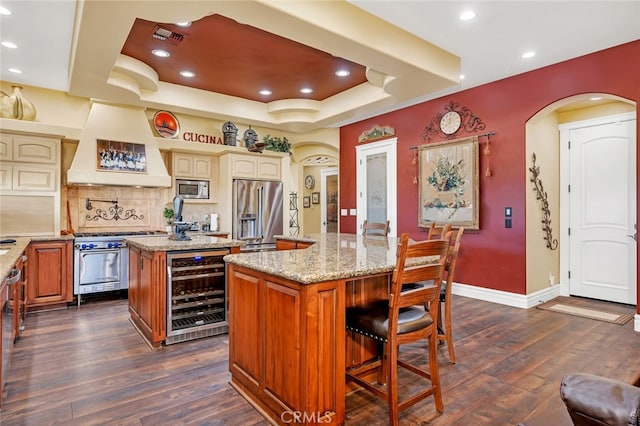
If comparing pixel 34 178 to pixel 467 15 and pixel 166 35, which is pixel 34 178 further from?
pixel 467 15

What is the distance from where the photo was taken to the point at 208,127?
6.10m

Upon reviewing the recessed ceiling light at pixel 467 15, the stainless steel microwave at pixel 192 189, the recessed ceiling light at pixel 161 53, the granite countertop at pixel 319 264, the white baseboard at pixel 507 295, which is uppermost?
the recessed ceiling light at pixel 161 53

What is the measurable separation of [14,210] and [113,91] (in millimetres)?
1965

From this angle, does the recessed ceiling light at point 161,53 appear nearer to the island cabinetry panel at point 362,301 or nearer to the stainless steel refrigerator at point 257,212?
the stainless steel refrigerator at point 257,212

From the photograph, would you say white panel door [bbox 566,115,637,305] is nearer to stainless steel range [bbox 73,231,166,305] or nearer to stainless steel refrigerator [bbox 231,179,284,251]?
stainless steel refrigerator [bbox 231,179,284,251]

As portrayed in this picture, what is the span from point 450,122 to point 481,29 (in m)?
1.79

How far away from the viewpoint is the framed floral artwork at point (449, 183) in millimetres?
4637

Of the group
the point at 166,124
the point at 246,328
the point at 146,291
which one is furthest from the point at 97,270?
the point at 246,328

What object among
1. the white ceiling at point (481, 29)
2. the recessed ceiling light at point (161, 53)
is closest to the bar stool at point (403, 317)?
the white ceiling at point (481, 29)

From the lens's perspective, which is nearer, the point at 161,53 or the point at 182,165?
the point at 161,53

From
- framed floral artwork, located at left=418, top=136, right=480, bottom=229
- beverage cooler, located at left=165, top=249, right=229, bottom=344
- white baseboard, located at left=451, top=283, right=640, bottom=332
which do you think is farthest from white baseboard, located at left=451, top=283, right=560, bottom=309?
beverage cooler, located at left=165, top=249, right=229, bottom=344

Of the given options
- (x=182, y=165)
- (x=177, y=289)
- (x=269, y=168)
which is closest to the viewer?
(x=177, y=289)

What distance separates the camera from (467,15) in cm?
301

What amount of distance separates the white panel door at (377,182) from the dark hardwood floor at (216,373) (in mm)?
2447
